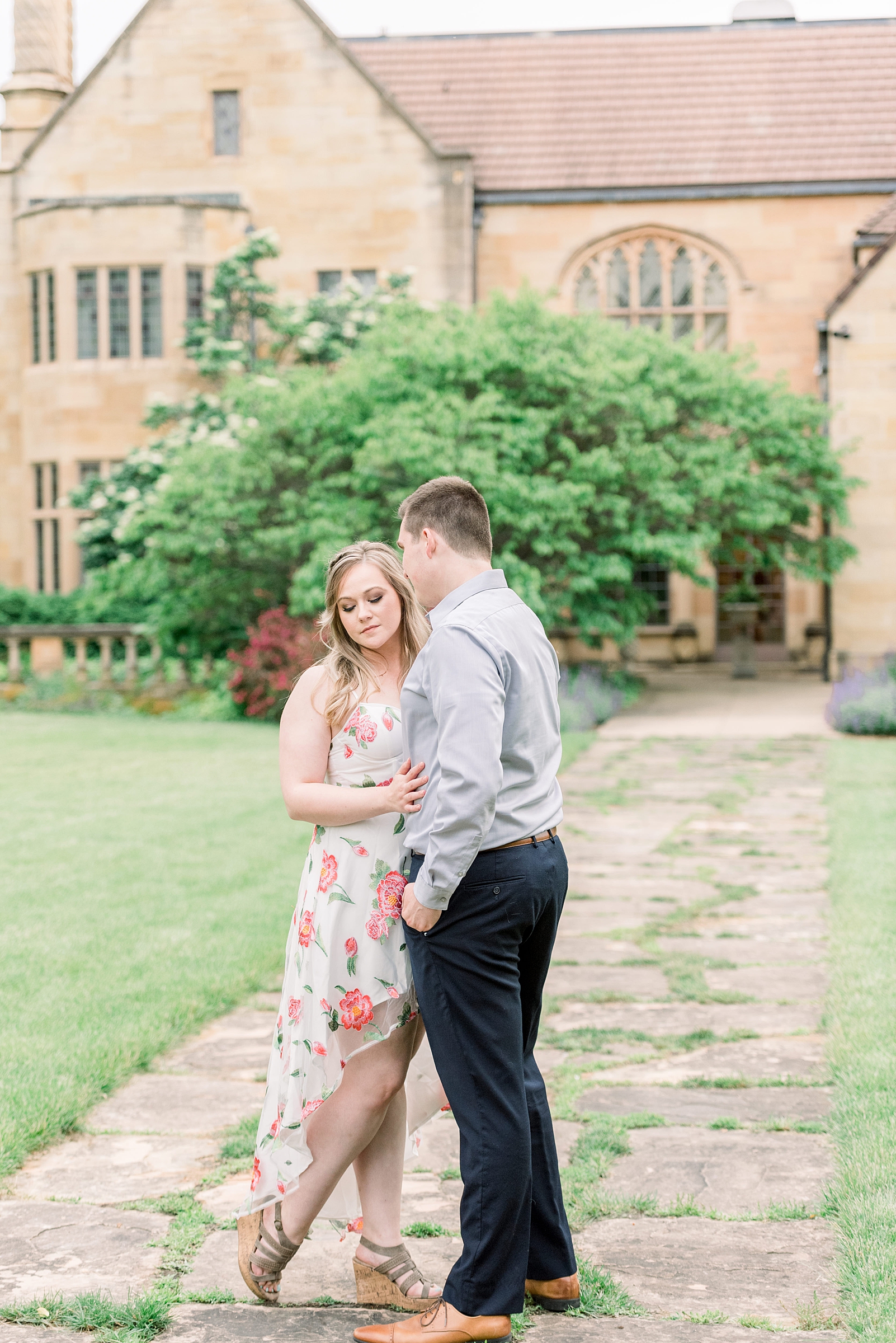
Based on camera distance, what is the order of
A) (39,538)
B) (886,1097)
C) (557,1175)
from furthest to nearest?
(39,538)
(886,1097)
(557,1175)

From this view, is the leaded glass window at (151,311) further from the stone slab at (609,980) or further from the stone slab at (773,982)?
the stone slab at (773,982)

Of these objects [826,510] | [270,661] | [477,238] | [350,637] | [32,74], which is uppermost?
[32,74]

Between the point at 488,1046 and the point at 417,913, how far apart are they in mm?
349

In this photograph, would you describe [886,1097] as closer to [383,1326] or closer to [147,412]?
[383,1326]

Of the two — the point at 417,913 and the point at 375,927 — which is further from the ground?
the point at 417,913

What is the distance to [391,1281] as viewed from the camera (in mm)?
3213

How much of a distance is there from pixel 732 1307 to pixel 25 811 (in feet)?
26.9

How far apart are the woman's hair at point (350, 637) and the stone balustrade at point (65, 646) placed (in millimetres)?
15726

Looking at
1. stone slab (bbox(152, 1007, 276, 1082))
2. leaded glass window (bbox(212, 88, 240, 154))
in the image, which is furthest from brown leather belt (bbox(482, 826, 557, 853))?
leaded glass window (bbox(212, 88, 240, 154))

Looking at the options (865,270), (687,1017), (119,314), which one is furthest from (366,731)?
(119,314)

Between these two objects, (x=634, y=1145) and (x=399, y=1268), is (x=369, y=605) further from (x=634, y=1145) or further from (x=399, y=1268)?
(x=634, y=1145)

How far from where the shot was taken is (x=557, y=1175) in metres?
3.17

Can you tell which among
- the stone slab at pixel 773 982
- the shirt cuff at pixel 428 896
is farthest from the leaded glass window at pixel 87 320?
the shirt cuff at pixel 428 896

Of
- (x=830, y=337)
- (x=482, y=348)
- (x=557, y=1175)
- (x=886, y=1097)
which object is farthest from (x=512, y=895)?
(x=830, y=337)
